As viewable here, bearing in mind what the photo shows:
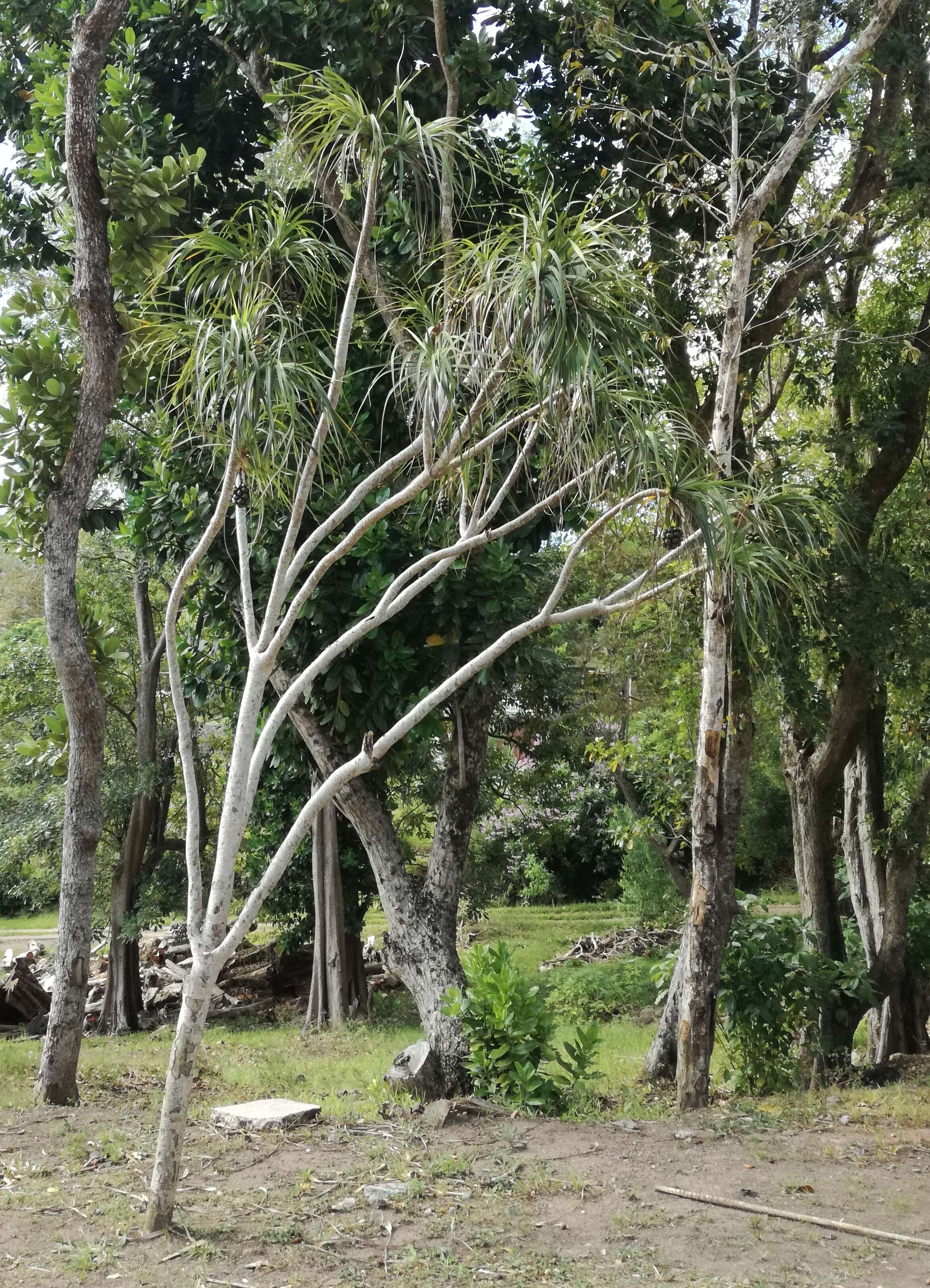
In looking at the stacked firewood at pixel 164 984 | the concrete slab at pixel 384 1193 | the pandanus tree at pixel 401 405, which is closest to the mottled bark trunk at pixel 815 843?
the pandanus tree at pixel 401 405

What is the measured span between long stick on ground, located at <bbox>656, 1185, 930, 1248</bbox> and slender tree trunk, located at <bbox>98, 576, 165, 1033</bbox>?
9212mm

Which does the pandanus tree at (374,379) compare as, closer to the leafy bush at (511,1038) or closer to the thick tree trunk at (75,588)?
the thick tree trunk at (75,588)

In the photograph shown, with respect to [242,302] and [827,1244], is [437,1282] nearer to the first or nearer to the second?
[827,1244]

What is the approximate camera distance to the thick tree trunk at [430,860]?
7551 millimetres

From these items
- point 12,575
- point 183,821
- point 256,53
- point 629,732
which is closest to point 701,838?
point 256,53

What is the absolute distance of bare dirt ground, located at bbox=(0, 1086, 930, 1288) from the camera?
3.93m

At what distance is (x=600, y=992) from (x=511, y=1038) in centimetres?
750

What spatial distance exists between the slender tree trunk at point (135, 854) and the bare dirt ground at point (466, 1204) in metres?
6.72

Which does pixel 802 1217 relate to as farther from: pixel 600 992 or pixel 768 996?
pixel 600 992

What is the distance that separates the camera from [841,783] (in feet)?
31.7

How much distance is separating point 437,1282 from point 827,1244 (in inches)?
62.5

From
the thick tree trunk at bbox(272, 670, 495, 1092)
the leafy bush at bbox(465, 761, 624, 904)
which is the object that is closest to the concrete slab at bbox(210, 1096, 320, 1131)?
the thick tree trunk at bbox(272, 670, 495, 1092)

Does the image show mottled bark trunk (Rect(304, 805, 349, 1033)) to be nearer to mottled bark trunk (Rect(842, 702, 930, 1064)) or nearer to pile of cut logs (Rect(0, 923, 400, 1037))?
pile of cut logs (Rect(0, 923, 400, 1037))

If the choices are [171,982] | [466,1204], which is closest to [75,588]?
[466,1204]
